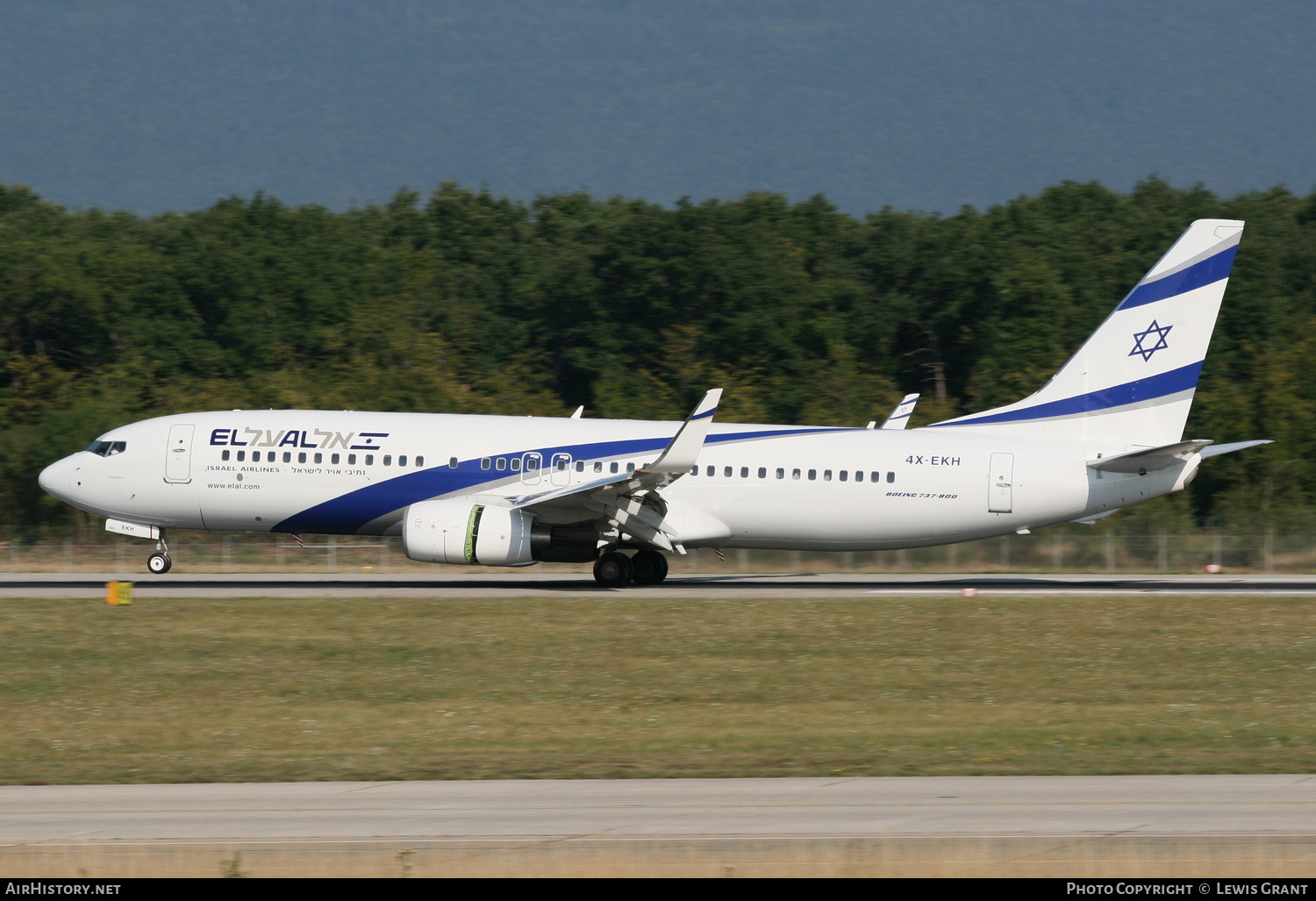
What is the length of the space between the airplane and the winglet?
1498 millimetres

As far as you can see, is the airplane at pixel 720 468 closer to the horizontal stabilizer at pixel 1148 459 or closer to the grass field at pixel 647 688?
the horizontal stabilizer at pixel 1148 459

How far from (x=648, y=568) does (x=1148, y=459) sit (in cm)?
1174

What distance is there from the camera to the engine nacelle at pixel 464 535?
31.8 meters

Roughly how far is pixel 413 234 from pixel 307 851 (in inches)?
3260

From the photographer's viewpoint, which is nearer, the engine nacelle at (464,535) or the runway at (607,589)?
the engine nacelle at (464,535)

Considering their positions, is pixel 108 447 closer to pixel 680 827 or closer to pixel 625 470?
pixel 625 470

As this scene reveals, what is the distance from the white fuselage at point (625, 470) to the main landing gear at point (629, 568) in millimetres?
1719

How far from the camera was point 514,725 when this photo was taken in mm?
19125

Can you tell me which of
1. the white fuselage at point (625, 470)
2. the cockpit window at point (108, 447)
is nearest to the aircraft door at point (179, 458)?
the white fuselage at point (625, 470)

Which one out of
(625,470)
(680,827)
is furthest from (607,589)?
(680,827)

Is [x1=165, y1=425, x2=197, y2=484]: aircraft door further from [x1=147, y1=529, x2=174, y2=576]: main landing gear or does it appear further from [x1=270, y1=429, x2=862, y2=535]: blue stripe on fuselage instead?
[x1=270, y1=429, x2=862, y2=535]: blue stripe on fuselage

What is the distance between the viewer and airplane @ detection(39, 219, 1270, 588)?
111 feet

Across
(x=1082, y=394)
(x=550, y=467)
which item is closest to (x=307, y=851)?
(x=550, y=467)

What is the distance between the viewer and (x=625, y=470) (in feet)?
111
